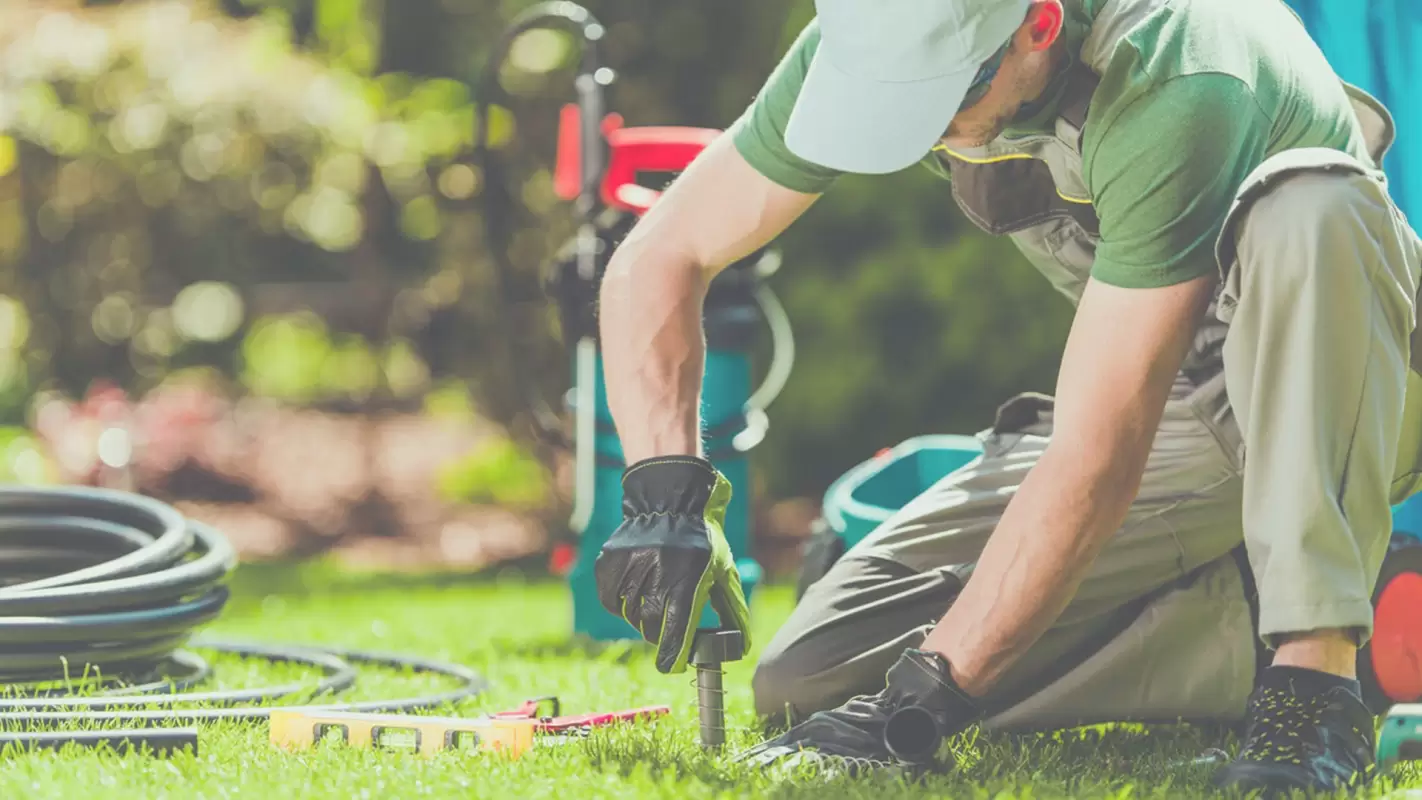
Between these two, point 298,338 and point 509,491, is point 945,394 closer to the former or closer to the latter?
point 509,491

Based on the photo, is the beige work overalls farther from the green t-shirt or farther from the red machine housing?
the red machine housing

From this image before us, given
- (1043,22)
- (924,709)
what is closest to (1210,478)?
(924,709)

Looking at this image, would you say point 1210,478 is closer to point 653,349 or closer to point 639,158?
point 653,349

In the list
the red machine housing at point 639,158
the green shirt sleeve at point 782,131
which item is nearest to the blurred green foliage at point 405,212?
the red machine housing at point 639,158

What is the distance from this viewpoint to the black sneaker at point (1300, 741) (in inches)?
82.2

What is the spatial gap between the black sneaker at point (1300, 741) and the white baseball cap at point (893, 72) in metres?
0.82

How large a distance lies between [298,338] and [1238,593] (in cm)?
641

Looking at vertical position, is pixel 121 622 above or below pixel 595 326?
below

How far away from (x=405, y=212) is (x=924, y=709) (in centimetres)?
578

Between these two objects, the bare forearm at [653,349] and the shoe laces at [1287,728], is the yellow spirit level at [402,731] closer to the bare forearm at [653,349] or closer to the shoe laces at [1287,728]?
the bare forearm at [653,349]

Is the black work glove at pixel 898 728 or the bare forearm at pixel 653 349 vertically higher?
the bare forearm at pixel 653 349

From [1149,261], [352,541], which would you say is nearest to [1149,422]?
[1149,261]

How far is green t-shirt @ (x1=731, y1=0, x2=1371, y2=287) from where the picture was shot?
7.05 feet

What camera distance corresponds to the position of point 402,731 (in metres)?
2.55
